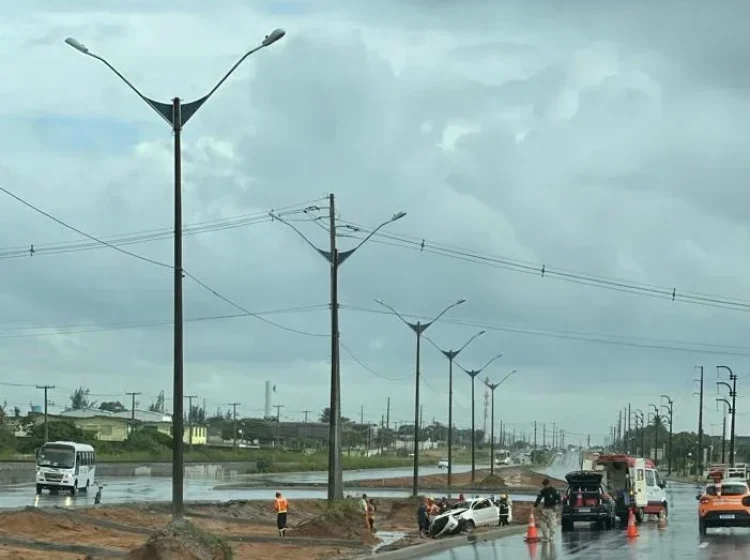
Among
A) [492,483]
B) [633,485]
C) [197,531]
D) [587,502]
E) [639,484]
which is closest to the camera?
[197,531]

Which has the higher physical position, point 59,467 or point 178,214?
point 178,214

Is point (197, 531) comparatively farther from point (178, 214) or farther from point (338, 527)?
point (338, 527)

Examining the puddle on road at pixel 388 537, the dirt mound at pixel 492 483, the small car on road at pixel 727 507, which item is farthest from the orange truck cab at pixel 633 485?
the dirt mound at pixel 492 483

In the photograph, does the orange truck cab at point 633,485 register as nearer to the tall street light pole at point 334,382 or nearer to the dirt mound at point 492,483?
the tall street light pole at point 334,382

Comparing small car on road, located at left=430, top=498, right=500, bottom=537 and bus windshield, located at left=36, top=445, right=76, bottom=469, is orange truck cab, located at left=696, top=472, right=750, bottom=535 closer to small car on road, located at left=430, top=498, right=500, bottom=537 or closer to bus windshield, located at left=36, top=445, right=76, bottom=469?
small car on road, located at left=430, top=498, right=500, bottom=537

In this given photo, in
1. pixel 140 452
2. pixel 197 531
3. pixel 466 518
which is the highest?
pixel 197 531

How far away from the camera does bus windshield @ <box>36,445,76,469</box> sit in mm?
63250

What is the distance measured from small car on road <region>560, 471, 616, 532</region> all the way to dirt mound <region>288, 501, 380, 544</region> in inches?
311

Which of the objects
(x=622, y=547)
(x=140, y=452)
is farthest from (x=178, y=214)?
(x=140, y=452)

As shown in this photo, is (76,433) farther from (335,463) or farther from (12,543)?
(12,543)

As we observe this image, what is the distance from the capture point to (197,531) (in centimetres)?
2291

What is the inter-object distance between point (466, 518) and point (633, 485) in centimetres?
993

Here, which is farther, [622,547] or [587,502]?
[587,502]

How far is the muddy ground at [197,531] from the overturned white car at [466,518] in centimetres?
95
